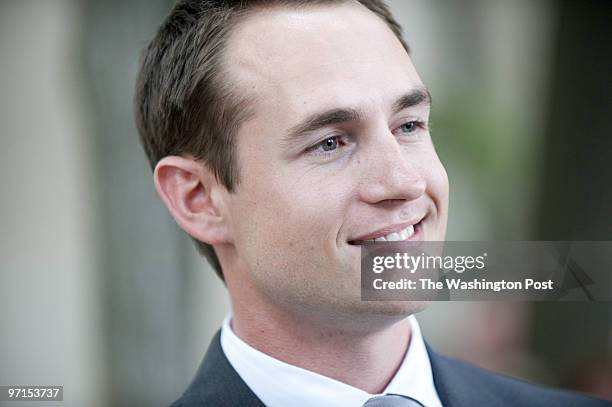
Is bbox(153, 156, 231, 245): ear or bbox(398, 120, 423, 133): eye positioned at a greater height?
bbox(398, 120, 423, 133): eye

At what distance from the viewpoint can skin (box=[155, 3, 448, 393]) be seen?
7.75 ft

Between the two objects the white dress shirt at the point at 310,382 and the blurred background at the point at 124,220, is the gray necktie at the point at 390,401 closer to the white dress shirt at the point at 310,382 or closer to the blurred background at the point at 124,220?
the white dress shirt at the point at 310,382

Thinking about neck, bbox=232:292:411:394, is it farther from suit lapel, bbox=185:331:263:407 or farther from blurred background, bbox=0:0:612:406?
blurred background, bbox=0:0:612:406

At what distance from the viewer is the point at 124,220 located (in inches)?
209

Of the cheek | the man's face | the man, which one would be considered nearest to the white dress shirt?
the man

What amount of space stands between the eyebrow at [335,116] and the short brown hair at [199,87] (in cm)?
19

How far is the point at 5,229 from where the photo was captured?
5.47 m

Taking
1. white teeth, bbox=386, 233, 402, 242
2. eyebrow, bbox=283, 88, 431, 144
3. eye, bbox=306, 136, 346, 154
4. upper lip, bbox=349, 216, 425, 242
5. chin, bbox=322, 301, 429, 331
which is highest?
eyebrow, bbox=283, 88, 431, 144

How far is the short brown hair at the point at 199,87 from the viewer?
102 inches

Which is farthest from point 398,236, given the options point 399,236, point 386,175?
point 386,175

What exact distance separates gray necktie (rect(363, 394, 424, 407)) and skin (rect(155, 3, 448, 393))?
7 centimetres

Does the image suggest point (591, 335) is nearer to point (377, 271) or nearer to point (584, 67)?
point (584, 67)

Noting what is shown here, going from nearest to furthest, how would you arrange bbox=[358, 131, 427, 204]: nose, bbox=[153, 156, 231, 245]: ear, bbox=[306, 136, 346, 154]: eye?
1. bbox=[358, 131, 427, 204]: nose
2. bbox=[306, 136, 346, 154]: eye
3. bbox=[153, 156, 231, 245]: ear

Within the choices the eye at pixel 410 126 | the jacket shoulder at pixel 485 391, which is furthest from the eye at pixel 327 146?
the jacket shoulder at pixel 485 391
